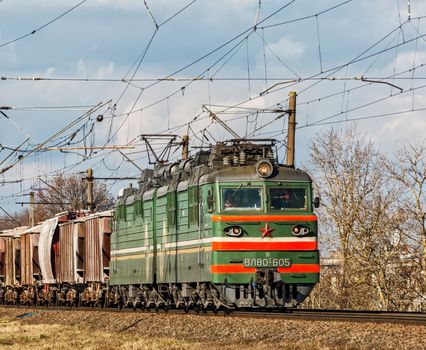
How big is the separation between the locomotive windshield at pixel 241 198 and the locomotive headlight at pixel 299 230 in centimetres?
104

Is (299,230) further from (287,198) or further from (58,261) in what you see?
(58,261)

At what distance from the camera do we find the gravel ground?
1825 cm

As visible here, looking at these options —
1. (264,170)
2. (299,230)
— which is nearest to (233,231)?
(299,230)

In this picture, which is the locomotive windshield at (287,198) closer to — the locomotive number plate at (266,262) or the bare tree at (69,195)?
the locomotive number plate at (266,262)

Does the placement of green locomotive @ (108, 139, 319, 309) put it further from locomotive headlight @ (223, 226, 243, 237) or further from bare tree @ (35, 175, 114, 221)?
bare tree @ (35, 175, 114, 221)

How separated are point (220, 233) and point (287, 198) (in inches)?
85.3

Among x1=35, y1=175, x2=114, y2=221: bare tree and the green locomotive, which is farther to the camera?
x1=35, y1=175, x2=114, y2=221: bare tree

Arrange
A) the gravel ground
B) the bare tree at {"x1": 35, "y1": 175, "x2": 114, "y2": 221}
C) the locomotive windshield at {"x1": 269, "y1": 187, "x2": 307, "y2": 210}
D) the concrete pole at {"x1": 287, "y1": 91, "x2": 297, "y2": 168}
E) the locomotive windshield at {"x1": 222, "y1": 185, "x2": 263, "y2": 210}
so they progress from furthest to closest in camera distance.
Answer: the bare tree at {"x1": 35, "y1": 175, "x2": 114, "y2": 221}
the concrete pole at {"x1": 287, "y1": 91, "x2": 297, "y2": 168}
the locomotive windshield at {"x1": 269, "y1": 187, "x2": 307, "y2": 210}
the locomotive windshield at {"x1": 222, "y1": 185, "x2": 263, "y2": 210}
the gravel ground

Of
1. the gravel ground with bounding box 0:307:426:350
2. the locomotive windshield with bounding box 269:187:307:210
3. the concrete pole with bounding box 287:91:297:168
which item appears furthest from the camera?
the concrete pole with bounding box 287:91:297:168

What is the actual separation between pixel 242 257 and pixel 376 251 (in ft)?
82.7

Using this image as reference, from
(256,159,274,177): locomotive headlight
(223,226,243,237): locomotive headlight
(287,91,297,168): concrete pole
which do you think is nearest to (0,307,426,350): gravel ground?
(223,226,243,237): locomotive headlight

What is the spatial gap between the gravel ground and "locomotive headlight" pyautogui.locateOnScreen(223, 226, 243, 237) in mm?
2094

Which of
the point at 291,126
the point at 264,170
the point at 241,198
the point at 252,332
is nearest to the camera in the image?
the point at 252,332

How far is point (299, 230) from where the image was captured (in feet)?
85.7
